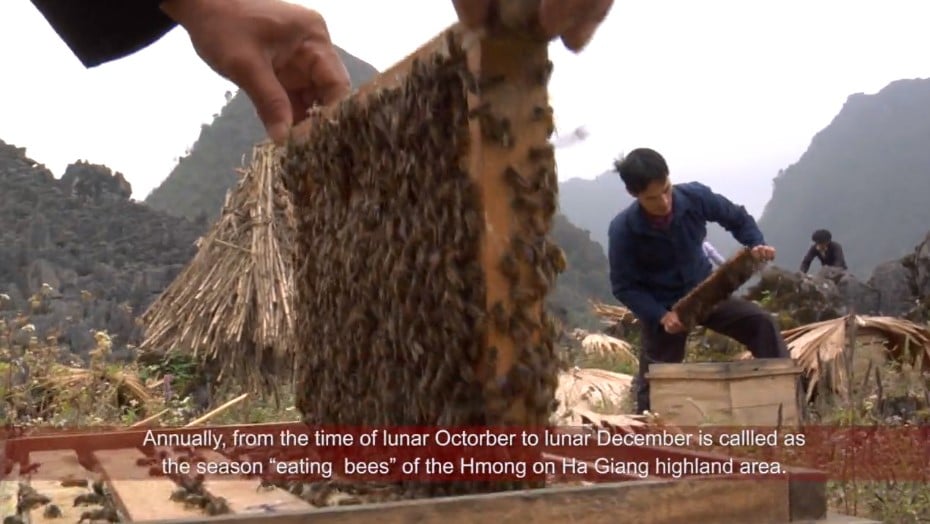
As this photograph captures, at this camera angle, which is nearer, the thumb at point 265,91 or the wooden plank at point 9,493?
the wooden plank at point 9,493

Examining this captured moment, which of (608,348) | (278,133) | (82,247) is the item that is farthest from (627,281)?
(82,247)

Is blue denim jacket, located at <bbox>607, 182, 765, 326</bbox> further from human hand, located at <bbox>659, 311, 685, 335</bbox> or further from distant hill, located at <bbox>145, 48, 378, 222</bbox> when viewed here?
distant hill, located at <bbox>145, 48, 378, 222</bbox>

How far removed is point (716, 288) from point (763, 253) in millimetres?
292

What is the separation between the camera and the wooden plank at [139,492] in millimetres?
1716

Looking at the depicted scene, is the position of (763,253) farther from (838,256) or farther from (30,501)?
(838,256)

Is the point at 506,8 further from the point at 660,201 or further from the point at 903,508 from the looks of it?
the point at 660,201

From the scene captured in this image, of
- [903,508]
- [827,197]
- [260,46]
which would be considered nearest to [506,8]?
[260,46]

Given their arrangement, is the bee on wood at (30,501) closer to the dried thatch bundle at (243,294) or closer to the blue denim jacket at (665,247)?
the blue denim jacket at (665,247)

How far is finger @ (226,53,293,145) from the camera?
80.0 inches

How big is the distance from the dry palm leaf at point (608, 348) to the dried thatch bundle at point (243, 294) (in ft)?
13.1

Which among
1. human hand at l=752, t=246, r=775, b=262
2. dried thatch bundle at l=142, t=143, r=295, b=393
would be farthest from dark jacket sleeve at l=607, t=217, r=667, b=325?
dried thatch bundle at l=142, t=143, r=295, b=393

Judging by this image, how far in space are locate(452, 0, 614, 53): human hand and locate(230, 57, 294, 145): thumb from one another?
57cm

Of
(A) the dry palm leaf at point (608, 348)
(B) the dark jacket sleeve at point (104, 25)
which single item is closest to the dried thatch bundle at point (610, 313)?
(A) the dry palm leaf at point (608, 348)

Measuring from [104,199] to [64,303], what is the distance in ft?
13.7
